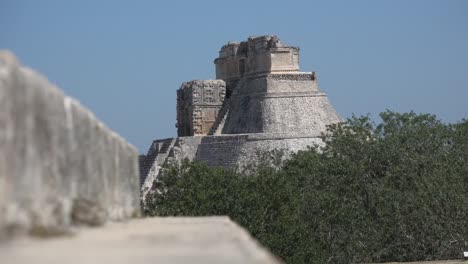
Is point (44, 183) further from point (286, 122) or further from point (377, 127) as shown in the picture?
point (286, 122)

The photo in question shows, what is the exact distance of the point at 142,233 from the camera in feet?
18.9

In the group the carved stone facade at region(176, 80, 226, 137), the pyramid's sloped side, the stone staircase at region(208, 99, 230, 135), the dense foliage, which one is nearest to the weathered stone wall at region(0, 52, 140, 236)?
the dense foliage

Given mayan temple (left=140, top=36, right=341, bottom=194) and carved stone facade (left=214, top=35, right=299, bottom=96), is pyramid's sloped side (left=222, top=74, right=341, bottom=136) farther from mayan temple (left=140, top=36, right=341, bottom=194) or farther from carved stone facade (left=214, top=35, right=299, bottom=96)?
carved stone facade (left=214, top=35, right=299, bottom=96)

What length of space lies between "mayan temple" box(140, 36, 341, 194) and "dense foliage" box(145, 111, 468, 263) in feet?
14.2

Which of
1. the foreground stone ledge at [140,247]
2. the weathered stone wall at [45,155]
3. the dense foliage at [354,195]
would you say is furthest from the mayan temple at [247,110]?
the foreground stone ledge at [140,247]

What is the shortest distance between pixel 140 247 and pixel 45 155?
607mm

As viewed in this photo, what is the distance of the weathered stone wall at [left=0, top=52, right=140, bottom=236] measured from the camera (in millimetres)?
4516

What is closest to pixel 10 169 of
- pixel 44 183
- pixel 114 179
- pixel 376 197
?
pixel 44 183

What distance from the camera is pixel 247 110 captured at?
63344 millimetres

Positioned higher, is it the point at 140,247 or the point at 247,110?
the point at 247,110

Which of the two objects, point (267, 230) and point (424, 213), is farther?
point (424, 213)

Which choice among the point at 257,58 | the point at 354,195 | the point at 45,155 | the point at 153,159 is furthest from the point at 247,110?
the point at 45,155

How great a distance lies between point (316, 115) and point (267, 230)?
27871mm

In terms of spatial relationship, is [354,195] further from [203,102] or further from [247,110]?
[203,102]
